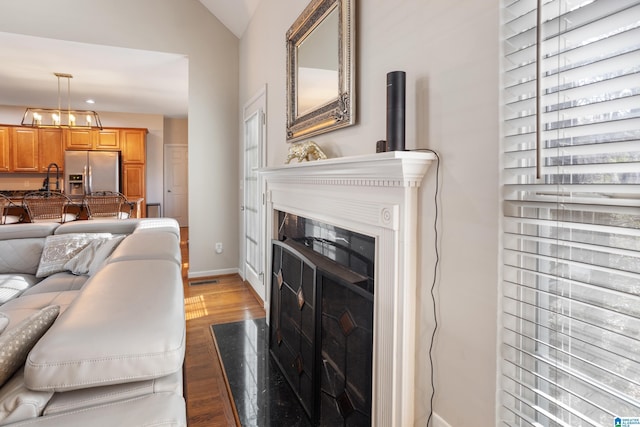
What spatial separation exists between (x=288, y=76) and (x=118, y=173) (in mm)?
5919

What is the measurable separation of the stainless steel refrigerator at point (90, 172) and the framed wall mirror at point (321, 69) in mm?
5875

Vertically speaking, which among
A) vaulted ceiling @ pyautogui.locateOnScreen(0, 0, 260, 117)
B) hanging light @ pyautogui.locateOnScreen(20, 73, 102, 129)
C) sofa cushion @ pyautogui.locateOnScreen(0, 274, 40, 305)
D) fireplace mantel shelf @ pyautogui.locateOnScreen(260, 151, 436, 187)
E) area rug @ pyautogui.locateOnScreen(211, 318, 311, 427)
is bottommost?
area rug @ pyautogui.locateOnScreen(211, 318, 311, 427)

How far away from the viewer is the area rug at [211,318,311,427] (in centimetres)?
183

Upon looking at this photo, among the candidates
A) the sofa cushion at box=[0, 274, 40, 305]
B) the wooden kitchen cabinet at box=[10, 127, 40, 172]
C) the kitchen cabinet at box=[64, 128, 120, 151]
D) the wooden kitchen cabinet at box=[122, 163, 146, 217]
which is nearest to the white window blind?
the sofa cushion at box=[0, 274, 40, 305]

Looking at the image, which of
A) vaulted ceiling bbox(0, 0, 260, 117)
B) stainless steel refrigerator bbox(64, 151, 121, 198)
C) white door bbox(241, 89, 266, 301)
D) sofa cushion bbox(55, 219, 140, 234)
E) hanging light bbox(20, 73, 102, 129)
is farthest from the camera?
stainless steel refrigerator bbox(64, 151, 121, 198)

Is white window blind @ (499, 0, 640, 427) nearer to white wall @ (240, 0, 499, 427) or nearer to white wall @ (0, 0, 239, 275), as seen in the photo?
white wall @ (240, 0, 499, 427)

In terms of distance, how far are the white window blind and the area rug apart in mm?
1181

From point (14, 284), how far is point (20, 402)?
7.19 ft

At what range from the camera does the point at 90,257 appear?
2.70 metres

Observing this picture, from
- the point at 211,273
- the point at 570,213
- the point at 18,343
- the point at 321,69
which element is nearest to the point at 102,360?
the point at 18,343

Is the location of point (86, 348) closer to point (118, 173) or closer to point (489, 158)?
point (489, 158)

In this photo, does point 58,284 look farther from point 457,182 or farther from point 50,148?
point 50,148

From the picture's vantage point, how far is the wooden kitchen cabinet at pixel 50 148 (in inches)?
273

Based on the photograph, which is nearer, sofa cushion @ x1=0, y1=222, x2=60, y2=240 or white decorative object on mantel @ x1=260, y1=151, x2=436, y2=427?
white decorative object on mantel @ x1=260, y1=151, x2=436, y2=427
